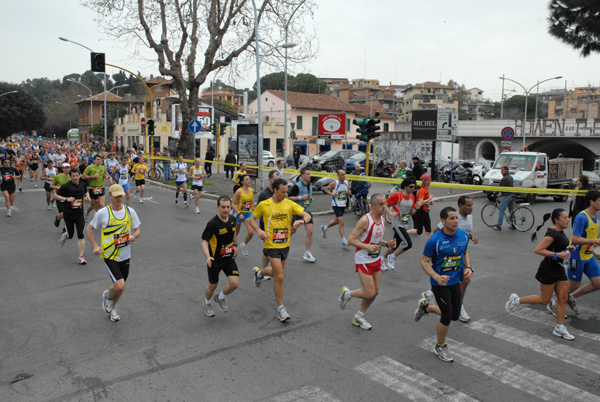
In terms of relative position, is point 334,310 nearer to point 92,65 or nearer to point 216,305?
point 216,305

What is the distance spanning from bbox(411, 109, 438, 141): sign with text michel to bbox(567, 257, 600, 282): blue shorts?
2023 centimetres

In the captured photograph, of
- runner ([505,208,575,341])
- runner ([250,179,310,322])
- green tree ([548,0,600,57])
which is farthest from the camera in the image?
green tree ([548,0,600,57])

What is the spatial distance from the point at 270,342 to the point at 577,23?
12.7 meters

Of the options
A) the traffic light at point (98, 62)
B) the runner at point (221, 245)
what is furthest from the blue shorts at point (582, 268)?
the traffic light at point (98, 62)

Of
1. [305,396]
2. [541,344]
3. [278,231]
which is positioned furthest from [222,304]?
[541,344]

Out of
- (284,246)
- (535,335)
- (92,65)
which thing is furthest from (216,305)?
(92,65)

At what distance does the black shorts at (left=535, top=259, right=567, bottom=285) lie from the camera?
6059 millimetres

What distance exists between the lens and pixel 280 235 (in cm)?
672

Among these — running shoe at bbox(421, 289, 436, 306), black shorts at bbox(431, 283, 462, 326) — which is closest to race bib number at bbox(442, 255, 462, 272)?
black shorts at bbox(431, 283, 462, 326)

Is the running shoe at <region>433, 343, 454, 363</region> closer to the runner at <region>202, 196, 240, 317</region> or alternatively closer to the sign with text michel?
the runner at <region>202, 196, 240, 317</region>

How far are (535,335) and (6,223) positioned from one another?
13352 millimetres

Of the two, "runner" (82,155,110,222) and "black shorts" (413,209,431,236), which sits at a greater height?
"runner" (82,155,110,222)

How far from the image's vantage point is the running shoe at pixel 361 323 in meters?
6.25

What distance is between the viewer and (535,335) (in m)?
6.20
